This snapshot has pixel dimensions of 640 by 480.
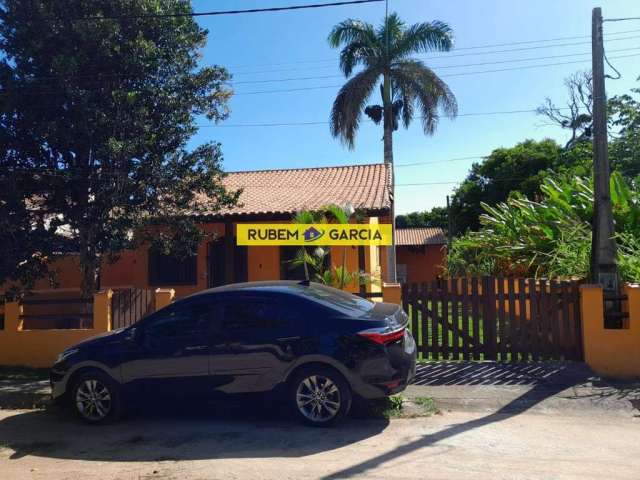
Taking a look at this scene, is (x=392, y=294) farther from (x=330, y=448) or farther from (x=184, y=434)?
(x=184, y=434)

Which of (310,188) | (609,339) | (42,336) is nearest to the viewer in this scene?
(609,339)

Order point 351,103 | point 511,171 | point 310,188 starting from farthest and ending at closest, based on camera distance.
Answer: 1. point 511,171
2. point 351,103
3. point 310,188

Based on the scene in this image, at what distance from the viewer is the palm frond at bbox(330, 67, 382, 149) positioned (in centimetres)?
1947

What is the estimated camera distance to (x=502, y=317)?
7.64 meters

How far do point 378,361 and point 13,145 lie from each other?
22.4 ft

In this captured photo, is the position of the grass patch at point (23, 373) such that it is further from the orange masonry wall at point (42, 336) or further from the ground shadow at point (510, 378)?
the ground shadow at point (510, 378)

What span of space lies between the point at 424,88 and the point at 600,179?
12.7 metres

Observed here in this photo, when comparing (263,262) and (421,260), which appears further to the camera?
(421,260)

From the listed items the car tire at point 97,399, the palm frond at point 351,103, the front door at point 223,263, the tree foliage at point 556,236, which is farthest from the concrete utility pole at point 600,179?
the palm frond at point 351,103

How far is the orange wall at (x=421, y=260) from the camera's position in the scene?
99.7 feet

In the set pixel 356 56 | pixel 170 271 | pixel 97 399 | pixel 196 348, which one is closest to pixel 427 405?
pixel 196 348

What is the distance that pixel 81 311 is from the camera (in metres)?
8.73

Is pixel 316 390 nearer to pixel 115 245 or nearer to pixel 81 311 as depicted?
pixel 115 245

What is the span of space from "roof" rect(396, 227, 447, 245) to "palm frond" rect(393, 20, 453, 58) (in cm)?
1302
